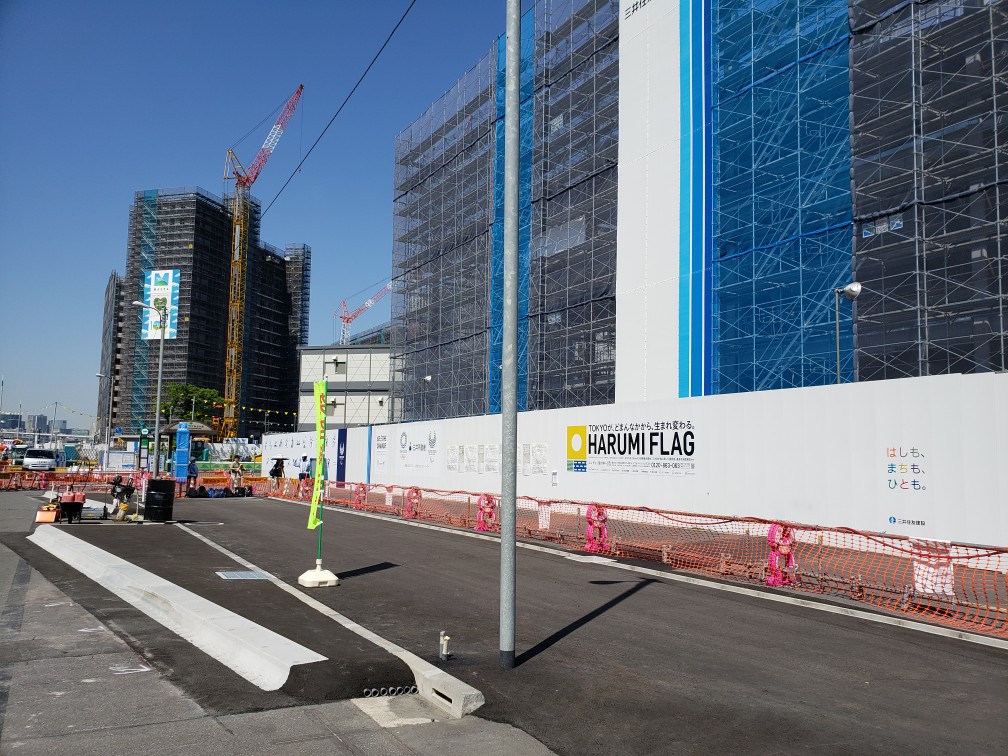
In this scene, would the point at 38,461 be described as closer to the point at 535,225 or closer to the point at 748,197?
the point at 535,225

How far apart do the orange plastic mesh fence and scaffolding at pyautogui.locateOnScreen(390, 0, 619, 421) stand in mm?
16378

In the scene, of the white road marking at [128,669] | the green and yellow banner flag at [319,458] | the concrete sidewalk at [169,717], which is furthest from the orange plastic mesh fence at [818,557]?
the white road marking at [128,669]

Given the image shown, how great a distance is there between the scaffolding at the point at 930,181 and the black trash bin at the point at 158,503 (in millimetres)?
23540

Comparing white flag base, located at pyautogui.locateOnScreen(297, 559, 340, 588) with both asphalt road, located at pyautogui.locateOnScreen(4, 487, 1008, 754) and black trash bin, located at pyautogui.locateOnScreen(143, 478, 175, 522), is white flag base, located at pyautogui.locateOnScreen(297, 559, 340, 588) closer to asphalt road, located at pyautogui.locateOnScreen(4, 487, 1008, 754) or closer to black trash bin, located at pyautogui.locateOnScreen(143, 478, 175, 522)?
asphalt road, located at pyautogui.locateOnScreen(4, 487, 1008, 754)

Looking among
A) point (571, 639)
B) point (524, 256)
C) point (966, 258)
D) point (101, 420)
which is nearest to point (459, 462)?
point (524, 256)

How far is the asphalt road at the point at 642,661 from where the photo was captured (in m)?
5.84

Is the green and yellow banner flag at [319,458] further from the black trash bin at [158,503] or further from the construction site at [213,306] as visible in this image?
the construction site at [213,306]

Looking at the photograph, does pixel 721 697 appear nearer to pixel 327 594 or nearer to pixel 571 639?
pixel 571 639

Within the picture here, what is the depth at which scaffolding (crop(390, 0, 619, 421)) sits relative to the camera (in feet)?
121

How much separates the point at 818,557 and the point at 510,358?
365 inches

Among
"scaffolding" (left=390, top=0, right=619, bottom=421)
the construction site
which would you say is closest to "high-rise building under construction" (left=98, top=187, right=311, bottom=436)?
the construction site

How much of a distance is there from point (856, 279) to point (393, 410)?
36.5 metres

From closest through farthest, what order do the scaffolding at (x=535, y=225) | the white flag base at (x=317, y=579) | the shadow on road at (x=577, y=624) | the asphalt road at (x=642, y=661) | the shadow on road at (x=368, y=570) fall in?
the asphalt road at (x=642, y=661) < the shadow on road at (x=577, y=624) < the white flag base at (x=317, y=579) < the shadow on road at (x=368, y=570) < the scaffolding at (x=535, y=225)

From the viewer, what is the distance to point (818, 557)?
547 inches
